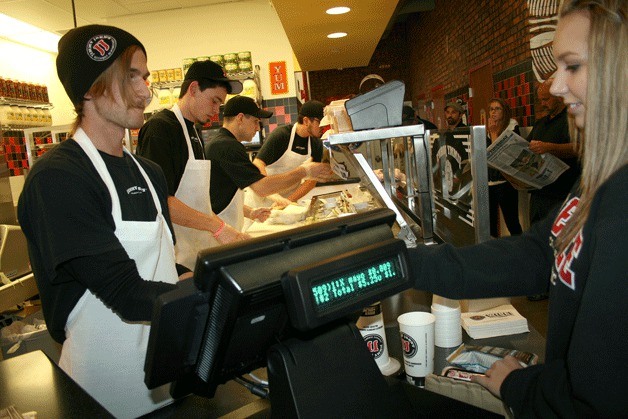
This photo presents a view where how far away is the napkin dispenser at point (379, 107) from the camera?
200 centimetres

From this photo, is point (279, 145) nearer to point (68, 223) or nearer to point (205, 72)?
point (205, 72)

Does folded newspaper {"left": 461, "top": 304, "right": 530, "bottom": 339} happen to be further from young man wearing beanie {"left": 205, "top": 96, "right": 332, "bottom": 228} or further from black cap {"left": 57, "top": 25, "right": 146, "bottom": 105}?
young man wearing beanie {"left": 205, "top": 96, "right": 332, "bottom": 228}

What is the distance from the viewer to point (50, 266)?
1.36m

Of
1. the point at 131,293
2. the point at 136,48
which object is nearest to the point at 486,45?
the point at 136,48

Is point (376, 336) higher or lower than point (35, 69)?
lower

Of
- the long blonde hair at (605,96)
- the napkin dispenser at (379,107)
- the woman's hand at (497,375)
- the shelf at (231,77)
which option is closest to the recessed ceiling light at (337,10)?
the shelf at (231,77)

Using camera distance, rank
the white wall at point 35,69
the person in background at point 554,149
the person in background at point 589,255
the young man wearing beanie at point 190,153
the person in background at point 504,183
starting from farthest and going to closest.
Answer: the white wall at point 35,69 → the person in background at point 504,183 → the person in background at point 554,149 → the young man wearing beanie at point 190,153 → the person in background at point 589,255

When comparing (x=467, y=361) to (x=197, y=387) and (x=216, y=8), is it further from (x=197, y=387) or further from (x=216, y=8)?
(x=216, y=8)

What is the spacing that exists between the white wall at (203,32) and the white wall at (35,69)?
1462 millimetres

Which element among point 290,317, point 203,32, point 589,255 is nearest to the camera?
point 290,317

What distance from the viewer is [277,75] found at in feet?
23.0

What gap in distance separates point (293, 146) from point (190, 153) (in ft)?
7.96

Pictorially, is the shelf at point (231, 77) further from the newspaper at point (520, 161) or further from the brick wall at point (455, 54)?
the newspaper at point (520, 161)

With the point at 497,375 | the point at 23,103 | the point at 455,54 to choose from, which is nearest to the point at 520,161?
the point at 497,375
